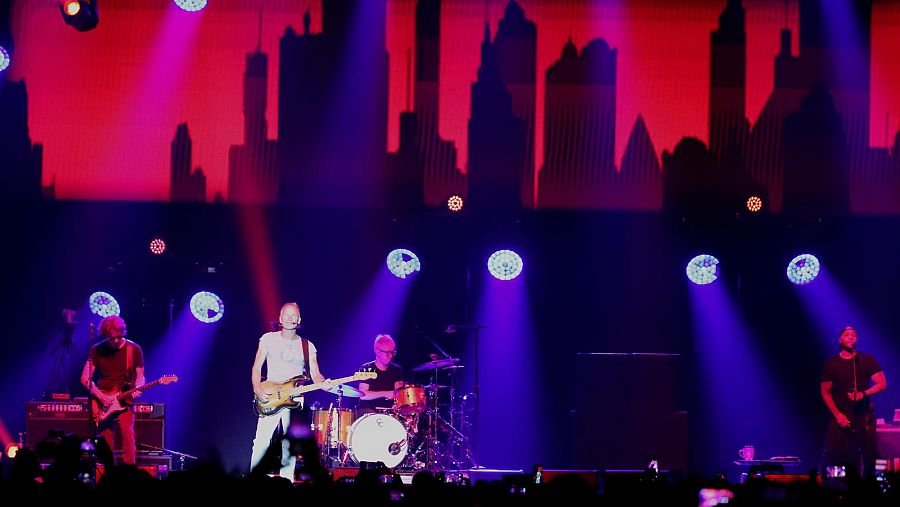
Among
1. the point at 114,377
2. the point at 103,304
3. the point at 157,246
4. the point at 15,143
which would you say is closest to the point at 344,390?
the point at 114,377

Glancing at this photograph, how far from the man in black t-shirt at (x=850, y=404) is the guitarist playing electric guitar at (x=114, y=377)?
768 centimetres

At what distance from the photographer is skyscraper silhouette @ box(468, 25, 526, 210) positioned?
1527 cm

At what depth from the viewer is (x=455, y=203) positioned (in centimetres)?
1456

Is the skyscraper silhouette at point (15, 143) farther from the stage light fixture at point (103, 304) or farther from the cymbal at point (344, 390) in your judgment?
the cymbal at point (344, 390)

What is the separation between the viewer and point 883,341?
15469mm

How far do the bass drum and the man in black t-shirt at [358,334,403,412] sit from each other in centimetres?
41

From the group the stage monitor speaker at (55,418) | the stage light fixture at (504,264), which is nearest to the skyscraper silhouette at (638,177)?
the stage light fixture at (504,264)

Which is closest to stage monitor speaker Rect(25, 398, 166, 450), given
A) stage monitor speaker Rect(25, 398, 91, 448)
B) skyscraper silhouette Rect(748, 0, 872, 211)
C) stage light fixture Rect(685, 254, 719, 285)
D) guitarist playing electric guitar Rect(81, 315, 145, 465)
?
stage monitor speaker Rect(25, 398, 91, 448)

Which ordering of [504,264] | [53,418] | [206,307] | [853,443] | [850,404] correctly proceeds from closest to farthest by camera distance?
[853,443], [850,404], [53,418], [206,307], [504,264]

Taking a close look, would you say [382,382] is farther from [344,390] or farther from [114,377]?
[114,377]

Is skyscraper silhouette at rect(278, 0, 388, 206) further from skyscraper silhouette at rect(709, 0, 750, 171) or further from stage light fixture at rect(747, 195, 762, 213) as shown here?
stage light fixture at rect(747, 195, 762, 213)

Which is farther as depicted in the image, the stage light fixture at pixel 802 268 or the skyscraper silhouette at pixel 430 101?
the skyscraper silhouette at pixel 430 101

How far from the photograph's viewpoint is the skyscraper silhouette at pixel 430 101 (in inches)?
601

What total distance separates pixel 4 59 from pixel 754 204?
32.8ft
